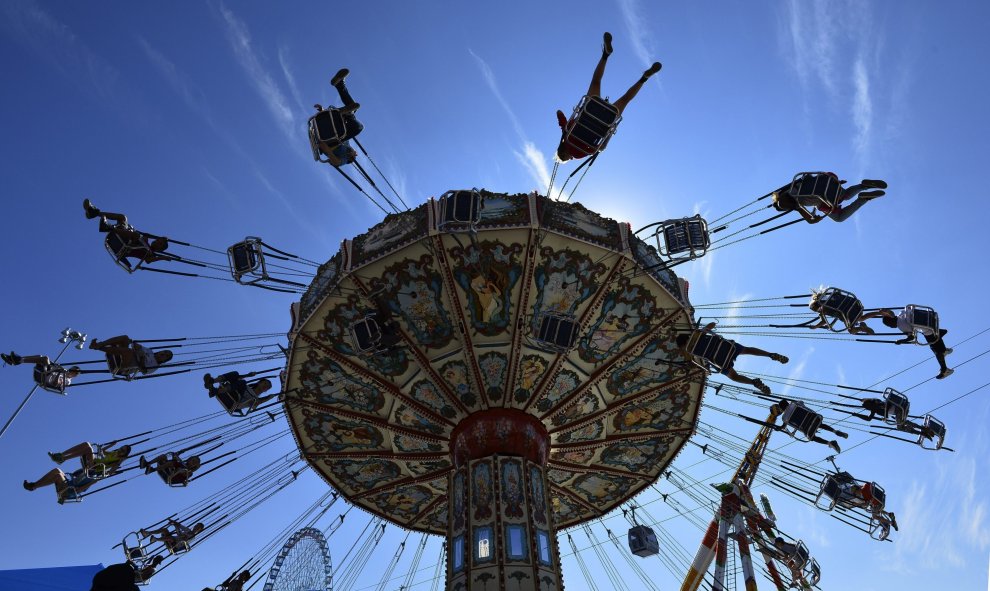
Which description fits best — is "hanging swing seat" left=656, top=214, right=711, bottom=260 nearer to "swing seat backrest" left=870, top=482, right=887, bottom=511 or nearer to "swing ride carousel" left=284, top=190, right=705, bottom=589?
"swing ride carousel" left=284, top=190, right=705, bottom=589

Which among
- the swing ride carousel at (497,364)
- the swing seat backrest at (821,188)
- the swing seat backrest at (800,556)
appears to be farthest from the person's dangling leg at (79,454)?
the swing seat backrest at (800,556)

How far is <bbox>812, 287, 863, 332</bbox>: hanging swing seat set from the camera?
13.0m

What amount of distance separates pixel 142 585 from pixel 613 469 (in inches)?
412

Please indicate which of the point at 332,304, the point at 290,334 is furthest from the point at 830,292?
the point at 290,334

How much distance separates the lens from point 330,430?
15828 mm

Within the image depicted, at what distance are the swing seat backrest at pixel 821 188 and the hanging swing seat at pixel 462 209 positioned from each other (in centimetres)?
546

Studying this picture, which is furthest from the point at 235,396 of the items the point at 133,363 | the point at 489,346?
the point at 489,346

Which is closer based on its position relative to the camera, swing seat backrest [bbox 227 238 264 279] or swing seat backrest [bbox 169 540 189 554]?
swing seat backrest [bbox 227 238 264 279]

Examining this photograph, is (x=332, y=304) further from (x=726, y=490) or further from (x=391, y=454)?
(x=726, y=490)

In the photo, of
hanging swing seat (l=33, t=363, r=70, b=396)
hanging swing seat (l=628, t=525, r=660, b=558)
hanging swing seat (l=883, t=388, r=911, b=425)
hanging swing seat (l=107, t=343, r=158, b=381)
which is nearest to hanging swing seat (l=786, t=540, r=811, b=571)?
hanging swing seat (l=628, t=525, r=660, b=558)

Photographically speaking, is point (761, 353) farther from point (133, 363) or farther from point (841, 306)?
point (133, 363)

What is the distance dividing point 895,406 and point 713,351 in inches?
159

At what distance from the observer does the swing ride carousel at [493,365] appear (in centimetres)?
1298

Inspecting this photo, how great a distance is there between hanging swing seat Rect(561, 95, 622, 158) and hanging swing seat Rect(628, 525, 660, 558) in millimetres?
10431
